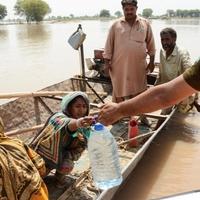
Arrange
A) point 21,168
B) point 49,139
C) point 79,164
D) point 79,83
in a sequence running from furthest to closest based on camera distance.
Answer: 1. point 79,83
2. point 79,164
3. point 49,139
4. point 21,168

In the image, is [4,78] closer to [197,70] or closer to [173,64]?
[173,64]

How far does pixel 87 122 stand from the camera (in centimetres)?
234

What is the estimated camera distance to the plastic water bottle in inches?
85.7

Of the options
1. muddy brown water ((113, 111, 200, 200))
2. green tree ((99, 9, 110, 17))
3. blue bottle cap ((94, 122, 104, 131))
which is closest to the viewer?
blue bottle cap ((94, 122, 104, 131))

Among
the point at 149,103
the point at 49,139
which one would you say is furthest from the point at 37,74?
the point at 149,103

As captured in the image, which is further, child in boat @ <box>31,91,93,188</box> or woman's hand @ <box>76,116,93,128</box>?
child in boat @ <box>31,91,93,188</box>

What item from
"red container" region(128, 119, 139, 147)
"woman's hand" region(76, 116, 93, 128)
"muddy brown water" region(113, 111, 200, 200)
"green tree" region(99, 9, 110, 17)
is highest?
"green tree" region(99, 9, 110, 17)

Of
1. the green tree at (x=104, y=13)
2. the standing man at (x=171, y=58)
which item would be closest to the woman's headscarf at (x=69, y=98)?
the standing man at (x=171, y=58)

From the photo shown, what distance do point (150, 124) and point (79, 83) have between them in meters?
1.49

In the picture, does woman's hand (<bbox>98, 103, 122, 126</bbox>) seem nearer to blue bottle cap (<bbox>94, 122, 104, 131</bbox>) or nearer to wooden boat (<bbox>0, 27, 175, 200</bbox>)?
Result: blue bottle cap (<bbox>94, 122, 104, 131</bbox>)

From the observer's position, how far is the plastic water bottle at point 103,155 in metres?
2.18

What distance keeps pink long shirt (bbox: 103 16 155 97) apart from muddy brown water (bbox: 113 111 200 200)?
889 millimetres

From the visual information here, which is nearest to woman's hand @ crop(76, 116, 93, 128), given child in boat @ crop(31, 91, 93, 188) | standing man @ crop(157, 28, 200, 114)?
child in boat @ crop(31, 91, 93, 188)

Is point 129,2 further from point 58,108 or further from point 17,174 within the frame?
point 17,174
